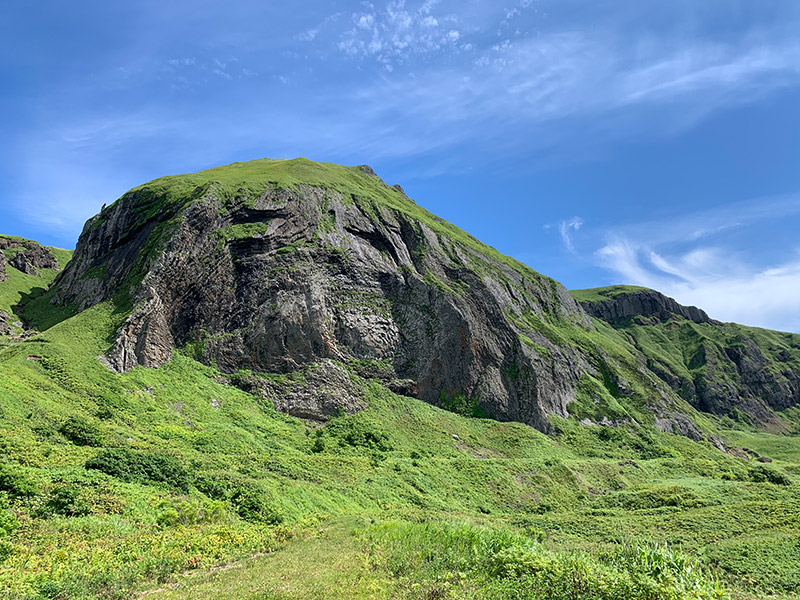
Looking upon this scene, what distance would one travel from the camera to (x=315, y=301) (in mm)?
64250

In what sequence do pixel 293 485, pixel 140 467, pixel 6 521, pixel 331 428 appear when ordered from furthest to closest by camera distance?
pixel 331 428 < pixel 293 485 < pixel 140 467 < pixel 6 521

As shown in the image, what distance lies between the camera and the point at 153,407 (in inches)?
1625

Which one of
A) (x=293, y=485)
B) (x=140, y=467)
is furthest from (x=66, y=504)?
(x=293, y=485)

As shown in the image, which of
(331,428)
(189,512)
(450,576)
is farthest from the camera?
(331,428)

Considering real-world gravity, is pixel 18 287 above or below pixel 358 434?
above

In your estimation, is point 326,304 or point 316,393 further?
point 326,304

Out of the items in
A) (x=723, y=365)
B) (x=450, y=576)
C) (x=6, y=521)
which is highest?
(x=723, y=365)

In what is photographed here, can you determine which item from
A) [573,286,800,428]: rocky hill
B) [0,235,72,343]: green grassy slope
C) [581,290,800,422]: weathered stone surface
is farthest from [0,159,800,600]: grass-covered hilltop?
[573,286,800,428]: rocky hill

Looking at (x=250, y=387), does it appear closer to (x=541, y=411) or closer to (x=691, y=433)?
(x=541, y=411)

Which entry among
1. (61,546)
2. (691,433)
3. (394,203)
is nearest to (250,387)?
(61,546)

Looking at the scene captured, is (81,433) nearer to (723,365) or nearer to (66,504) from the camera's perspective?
(66,504)

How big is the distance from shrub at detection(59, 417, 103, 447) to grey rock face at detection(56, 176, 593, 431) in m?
18.5

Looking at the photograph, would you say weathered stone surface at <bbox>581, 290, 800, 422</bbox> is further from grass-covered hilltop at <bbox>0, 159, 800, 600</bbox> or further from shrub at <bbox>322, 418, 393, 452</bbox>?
shrub at <bbox>322, 418, 393, 452</bbox>

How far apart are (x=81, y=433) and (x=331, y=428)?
1043 inches
